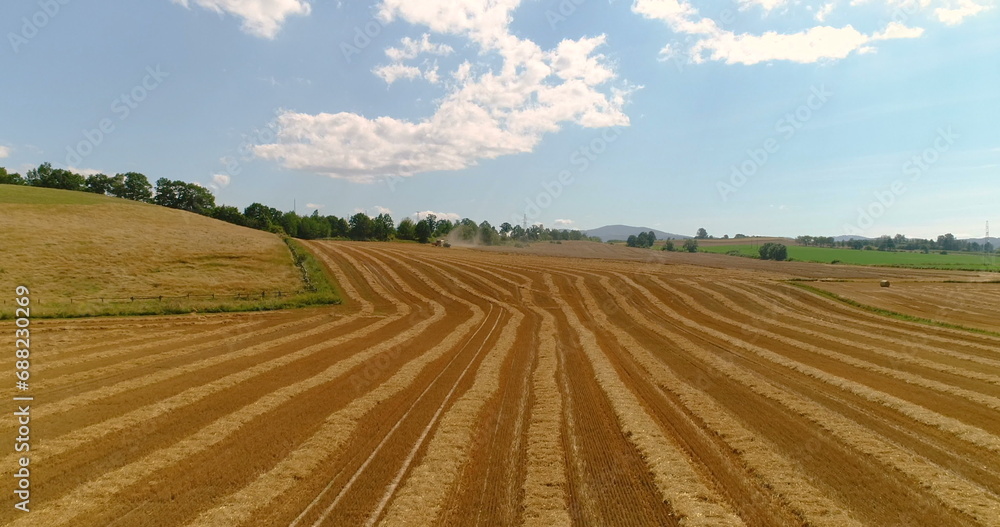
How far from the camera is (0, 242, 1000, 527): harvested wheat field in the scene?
9367 mm

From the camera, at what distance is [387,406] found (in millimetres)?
15453

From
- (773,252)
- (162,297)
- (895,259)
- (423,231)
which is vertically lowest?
(162,297)

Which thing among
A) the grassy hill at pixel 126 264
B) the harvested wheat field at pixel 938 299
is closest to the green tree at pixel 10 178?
the grassy hill at pixel 126 264

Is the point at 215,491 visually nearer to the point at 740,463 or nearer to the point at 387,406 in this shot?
the point at 387,406

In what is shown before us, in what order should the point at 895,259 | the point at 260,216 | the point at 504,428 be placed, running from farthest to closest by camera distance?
the point at 260,216 < the point at 895,259 < the point at 504,428

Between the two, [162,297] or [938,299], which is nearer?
[162,297]

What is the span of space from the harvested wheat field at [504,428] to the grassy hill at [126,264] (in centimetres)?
895

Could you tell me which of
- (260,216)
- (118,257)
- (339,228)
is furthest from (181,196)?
(118,257)

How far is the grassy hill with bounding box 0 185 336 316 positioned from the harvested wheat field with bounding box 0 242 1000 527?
895 cm

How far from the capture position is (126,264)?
47.7 meters

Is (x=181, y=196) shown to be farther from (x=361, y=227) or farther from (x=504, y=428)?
(x=504, y=428)

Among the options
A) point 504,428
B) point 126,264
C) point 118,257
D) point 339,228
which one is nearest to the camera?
point 504,428

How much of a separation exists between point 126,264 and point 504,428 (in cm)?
5029

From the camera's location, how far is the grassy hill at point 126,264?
36.5 meters
